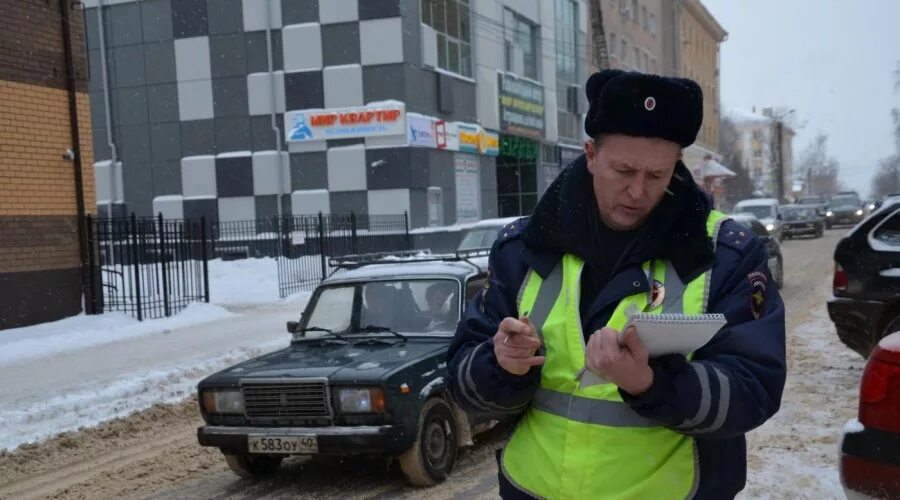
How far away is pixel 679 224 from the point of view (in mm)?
2043

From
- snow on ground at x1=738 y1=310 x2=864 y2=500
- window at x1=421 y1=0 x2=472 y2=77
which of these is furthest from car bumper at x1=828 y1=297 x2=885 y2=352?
window at x1=421 y1=0 x2=472 y2=77

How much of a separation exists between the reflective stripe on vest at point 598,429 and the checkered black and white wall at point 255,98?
22.8 metres

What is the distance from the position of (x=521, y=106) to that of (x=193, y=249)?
18139 millimetres

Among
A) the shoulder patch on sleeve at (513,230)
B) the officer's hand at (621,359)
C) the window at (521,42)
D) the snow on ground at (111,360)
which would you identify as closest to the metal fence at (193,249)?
the snow on ground at (111,360)

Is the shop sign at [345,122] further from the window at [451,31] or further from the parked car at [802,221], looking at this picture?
the parked car at [802,221]

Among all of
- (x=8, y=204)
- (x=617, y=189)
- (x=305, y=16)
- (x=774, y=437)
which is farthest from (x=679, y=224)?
(x=305, y=16)

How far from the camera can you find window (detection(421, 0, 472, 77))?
2642cm

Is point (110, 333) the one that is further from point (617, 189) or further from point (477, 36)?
point (477, 36)

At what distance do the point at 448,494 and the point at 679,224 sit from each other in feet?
13.1

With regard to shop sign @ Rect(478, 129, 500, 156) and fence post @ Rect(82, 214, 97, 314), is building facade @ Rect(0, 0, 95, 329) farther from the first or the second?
shop sign @ Rect(478, 129, 500, 156)

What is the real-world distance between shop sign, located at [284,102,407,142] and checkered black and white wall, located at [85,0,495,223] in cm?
31

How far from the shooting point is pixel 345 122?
25078 millimetres

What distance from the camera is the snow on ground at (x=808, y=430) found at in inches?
201

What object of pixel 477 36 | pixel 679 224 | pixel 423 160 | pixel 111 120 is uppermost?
pixel 477 36
